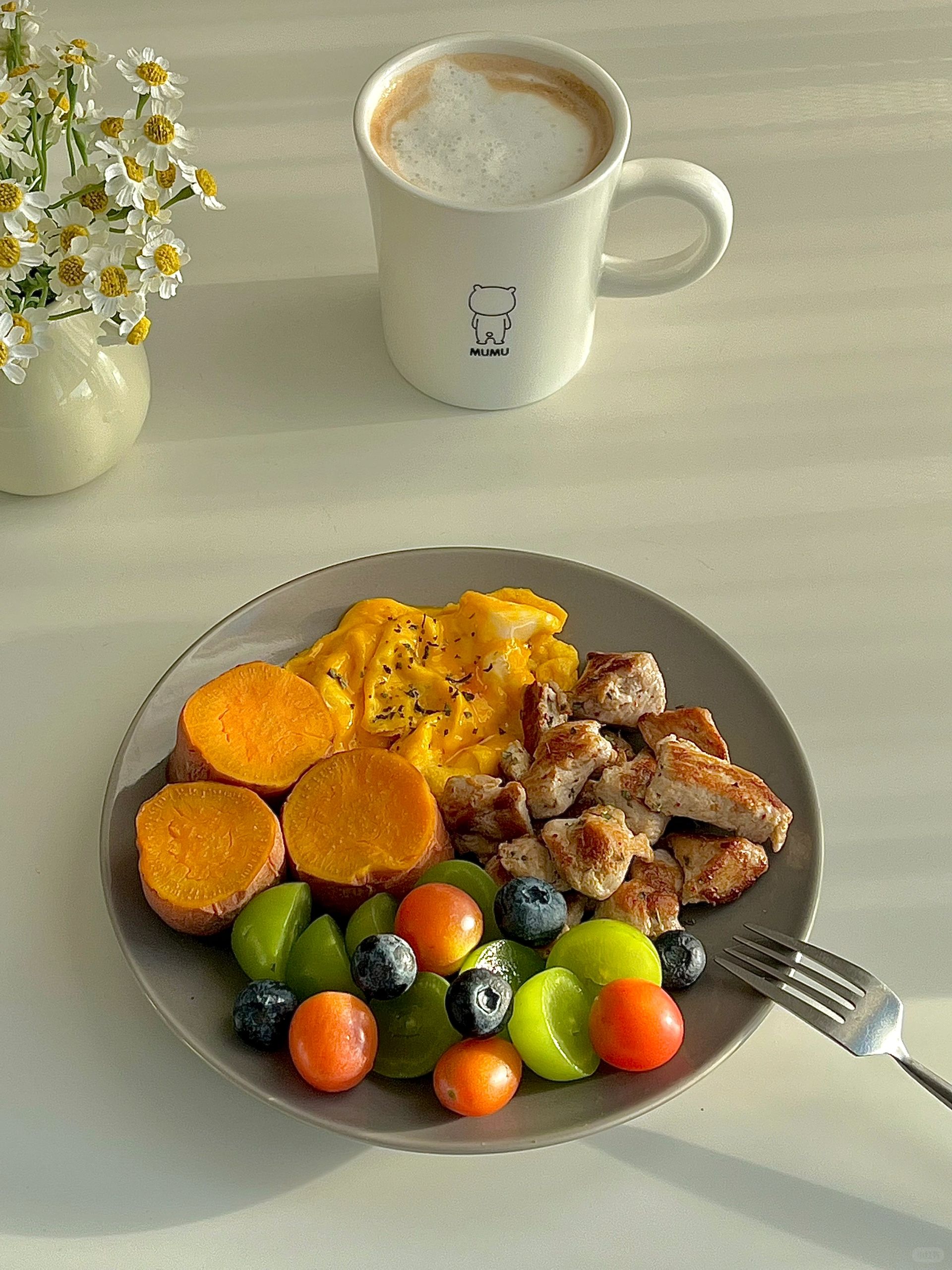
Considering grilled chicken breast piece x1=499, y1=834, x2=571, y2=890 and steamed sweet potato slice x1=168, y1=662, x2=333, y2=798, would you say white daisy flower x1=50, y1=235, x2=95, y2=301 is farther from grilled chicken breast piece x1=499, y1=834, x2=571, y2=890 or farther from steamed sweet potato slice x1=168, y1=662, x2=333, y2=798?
grilled chicken breast piece x1=499, y1=834, x2=571, y2=890

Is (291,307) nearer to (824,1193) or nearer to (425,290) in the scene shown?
(425,290)

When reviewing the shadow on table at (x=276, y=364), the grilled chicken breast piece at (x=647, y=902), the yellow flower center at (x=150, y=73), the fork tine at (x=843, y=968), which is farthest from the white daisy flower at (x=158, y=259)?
the fork tine at (x=843, y=968)

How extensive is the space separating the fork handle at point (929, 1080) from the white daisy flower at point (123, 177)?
2.62 feet

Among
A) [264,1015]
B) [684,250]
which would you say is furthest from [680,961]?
[684,250]

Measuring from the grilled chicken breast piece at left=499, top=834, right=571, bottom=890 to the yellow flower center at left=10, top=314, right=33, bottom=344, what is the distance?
51 cm

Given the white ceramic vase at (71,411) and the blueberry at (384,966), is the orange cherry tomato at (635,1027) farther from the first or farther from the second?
the white ceramic vase at (71,411)

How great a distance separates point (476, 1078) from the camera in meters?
0.85

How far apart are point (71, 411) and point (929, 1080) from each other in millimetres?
862

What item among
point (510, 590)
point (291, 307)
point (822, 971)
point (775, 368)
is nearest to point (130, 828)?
point (510, 590)

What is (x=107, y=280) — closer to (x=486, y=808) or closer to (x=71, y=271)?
(x=71, y=271)

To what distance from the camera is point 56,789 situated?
1.11 metres

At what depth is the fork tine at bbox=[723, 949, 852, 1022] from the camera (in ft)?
2.99

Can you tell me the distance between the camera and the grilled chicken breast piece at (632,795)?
3.32 feet

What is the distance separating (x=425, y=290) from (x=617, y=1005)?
2.19 feet
